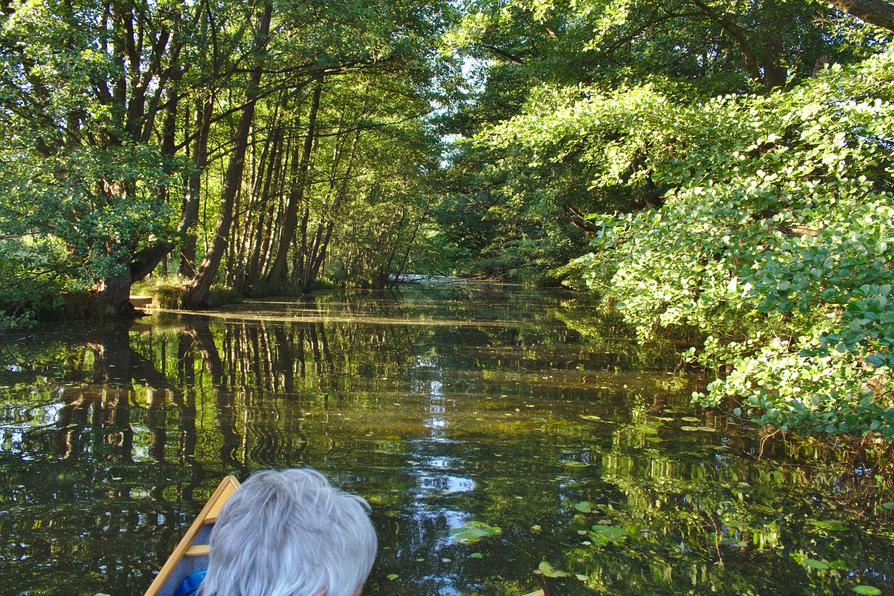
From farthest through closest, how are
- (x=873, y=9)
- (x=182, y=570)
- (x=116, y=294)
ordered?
(x=116, y=294) → (x=873, y=9) → (x=182, y=570)

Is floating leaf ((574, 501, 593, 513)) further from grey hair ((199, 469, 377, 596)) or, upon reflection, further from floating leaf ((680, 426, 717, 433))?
grey hair ((199, 469, 377, 596))

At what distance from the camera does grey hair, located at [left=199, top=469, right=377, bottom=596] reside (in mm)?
1486

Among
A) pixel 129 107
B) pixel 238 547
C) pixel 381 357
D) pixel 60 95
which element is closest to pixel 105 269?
pixel 60 95

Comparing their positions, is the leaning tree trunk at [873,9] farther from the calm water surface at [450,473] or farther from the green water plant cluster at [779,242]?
the calm water surface at [450,473]

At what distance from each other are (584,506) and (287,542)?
3.94 m

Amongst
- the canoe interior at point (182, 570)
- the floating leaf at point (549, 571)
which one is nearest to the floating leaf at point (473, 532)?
the floating leaf at point (549, 571)

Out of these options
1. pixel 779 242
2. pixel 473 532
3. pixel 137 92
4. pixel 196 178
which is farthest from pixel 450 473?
pixel 196 178

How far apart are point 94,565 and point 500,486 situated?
305cm

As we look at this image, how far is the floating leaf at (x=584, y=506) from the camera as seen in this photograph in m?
4.94

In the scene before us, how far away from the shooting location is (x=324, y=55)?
53.6 feet

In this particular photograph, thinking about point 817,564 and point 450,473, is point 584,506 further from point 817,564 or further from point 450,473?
point 817,564

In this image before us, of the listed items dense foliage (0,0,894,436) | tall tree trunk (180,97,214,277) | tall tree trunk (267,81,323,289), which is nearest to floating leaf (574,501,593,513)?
dense foliage (0,0,894,436)

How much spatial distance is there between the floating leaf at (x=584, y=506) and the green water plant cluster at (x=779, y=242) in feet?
4.93

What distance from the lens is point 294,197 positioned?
2752cm
